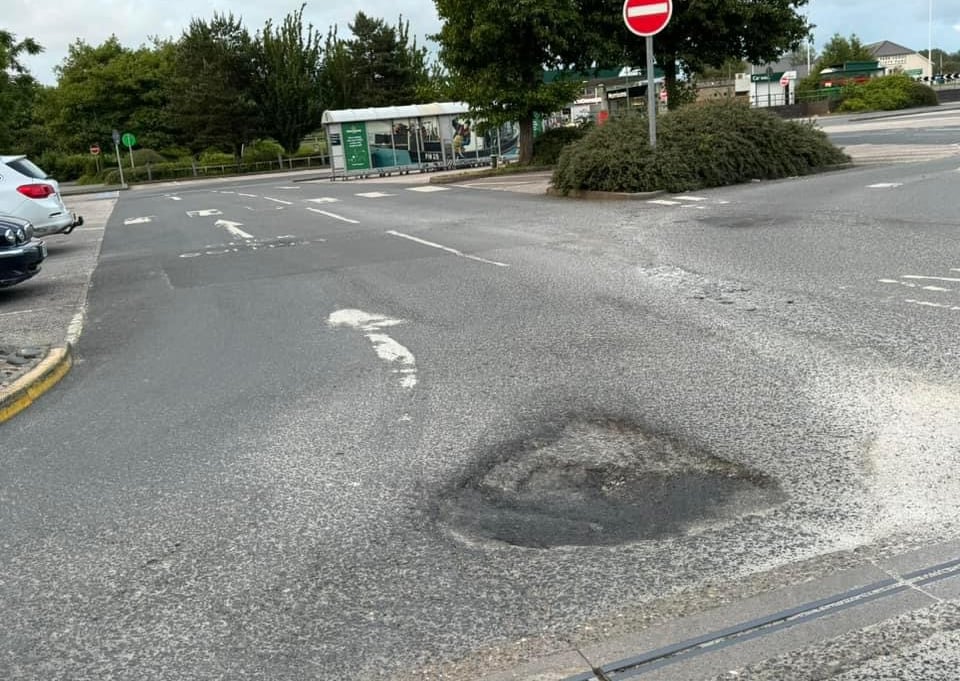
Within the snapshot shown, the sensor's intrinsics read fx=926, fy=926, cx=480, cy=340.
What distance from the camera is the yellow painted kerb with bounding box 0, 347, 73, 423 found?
6293 mm

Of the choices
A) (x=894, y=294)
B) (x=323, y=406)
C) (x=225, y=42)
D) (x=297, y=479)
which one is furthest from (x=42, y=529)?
(x=225, y=42)

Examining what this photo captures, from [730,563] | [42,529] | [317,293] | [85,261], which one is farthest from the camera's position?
[85,261]

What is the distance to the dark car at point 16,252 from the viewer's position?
35.4 ft

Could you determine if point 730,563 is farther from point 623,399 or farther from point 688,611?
point 623,399

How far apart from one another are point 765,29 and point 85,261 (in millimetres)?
22029

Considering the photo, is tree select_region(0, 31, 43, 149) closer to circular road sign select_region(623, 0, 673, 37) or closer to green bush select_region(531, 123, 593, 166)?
green bush select_region(531, 123, 593, 166)

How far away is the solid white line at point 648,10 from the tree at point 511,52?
27.6ft

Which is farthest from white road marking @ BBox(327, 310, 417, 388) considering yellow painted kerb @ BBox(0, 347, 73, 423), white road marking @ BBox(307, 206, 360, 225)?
white road marking @ BBox(307, 206, 360, 225)

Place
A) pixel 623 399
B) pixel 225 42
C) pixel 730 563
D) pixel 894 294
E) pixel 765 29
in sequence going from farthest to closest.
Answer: pixel 225 42
pixel 765 29
pixel 894 294
pixel 623 399
pixel 730 563

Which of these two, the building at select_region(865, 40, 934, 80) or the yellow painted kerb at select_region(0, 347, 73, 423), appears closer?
the yellow painted kerb at select_region(0, 347, 73, 423)

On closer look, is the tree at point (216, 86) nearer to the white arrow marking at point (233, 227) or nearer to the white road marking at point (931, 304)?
the white arrow marking at point (233, 227)

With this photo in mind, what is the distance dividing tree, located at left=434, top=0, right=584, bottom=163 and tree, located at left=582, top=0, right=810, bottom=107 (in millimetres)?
983

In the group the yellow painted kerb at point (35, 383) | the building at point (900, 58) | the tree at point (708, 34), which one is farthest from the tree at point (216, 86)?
the building at point (900, 58)

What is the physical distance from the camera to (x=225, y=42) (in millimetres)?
62062
